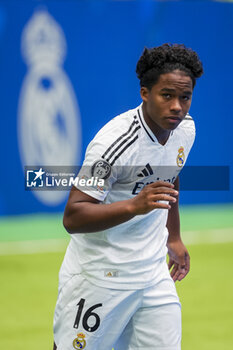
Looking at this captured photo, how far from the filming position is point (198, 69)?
3707 millimetres

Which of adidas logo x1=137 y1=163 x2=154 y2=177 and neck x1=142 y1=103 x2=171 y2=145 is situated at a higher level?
neck x1=142 y1=103 x2=171 y2=145

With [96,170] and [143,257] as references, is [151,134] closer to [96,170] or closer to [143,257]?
[96,170]

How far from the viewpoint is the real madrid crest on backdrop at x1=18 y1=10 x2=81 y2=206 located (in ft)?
33.4

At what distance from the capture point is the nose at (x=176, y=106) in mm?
3555

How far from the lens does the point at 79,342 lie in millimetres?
3674

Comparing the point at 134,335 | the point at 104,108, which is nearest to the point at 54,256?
the point at 104,108

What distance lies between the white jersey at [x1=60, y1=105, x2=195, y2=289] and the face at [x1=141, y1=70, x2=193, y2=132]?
10cm

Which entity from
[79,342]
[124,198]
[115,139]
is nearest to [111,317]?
[79,342]

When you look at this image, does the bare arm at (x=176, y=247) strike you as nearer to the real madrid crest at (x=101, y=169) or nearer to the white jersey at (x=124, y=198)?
the white jersey at (x=124, y=198)

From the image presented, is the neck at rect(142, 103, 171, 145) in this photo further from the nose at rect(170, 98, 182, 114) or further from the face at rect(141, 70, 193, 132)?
the nose at rect(170, 98, 182, 114)

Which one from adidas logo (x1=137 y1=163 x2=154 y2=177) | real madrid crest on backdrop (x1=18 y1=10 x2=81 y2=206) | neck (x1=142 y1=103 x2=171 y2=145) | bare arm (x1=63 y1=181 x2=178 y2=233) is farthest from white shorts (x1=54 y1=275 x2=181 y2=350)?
real madrid crest on backdrop (x1=18 y1=10 x2=81 y2=206)

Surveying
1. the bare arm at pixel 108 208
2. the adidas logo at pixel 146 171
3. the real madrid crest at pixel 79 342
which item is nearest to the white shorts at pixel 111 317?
the real madrid crest at pixel 79 342

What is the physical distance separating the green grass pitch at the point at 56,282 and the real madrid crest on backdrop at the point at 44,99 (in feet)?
3.64

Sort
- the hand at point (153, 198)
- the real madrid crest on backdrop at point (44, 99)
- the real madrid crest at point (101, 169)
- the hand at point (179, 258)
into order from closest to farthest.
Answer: the hand at point (153, 198), the real madrid crest at point (101, 169), the hand at point (179, 258), the real madrid crest on backdrop at point (44, 99)
